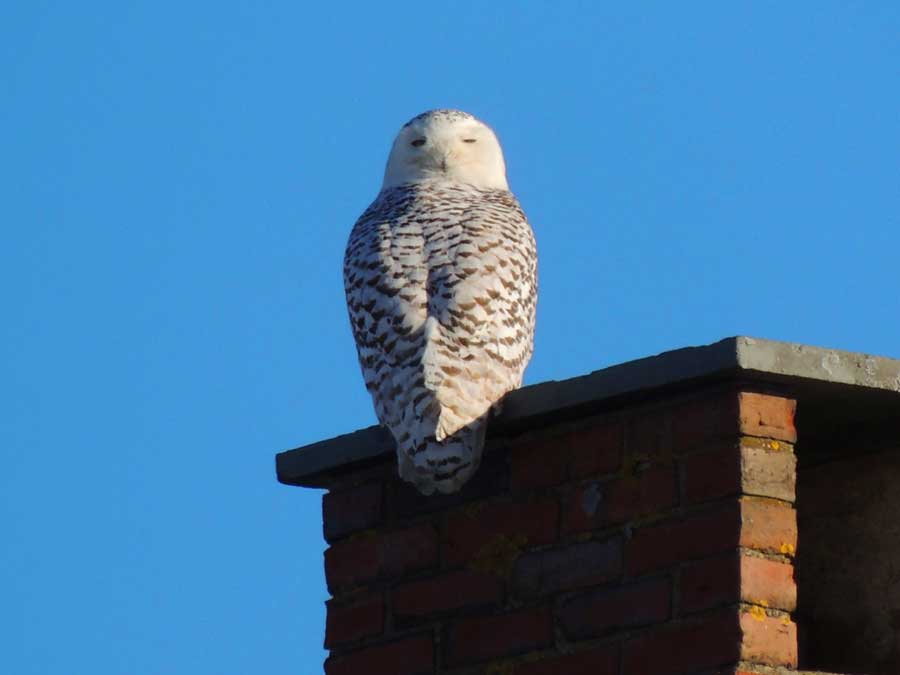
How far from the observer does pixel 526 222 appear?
6.12 meters

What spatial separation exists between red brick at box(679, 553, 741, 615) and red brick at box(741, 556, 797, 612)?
2cm

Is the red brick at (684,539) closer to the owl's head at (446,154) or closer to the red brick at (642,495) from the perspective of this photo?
the red brick at (642,495)

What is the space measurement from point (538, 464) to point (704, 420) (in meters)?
0.47

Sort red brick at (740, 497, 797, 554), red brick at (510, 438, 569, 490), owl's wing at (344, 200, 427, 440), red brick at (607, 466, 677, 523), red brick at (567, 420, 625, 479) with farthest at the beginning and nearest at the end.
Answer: owl's wing at (344, 200, 427, 440) → red brick at (510, 438, 569, 490) → red brick at (567, 420, 625, 479) → red brick at (607, 466, 677, 523) → red brick at (740, 497, 797, 554)

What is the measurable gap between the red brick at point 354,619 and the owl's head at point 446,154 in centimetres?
233

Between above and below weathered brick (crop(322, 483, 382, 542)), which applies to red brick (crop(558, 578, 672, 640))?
below

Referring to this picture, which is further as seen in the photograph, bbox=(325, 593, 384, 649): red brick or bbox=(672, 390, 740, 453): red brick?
bbox=(325, 593, 384, 649): red brick

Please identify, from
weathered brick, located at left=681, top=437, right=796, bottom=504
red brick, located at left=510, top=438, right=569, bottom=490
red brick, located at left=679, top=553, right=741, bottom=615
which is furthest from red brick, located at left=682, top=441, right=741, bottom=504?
red brick, located at left=510, top=438, right=569, bottom=490

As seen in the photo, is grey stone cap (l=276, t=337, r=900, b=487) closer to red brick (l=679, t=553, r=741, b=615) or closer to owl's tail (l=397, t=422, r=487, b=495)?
owl's tail (l=397, t=422, r=487, b=495)

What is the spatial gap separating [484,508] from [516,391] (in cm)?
27

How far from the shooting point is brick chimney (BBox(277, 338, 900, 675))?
407cm

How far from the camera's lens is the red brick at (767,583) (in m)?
3.99

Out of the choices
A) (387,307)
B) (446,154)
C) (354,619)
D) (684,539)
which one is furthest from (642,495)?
(446,154)

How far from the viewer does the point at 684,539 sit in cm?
411
